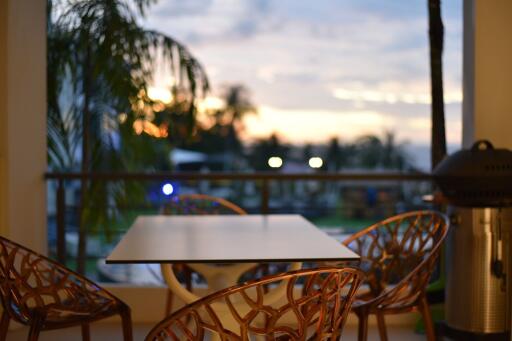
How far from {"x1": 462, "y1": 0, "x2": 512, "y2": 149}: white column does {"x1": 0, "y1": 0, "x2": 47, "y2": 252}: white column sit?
2.56m

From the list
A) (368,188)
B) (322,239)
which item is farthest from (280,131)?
(322,239)

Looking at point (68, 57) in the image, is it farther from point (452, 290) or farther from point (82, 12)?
point (452, 290)

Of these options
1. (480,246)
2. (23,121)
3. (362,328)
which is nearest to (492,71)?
(480,246)

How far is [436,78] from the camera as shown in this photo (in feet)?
15.1

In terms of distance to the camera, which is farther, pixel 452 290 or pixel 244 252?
pixel 452 290

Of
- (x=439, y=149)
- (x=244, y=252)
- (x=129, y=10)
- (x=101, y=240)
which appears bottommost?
(x=101, y=240)

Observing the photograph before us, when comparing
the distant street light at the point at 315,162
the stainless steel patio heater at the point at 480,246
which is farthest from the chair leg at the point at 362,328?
the stainless steel patio heater at the point at 480,246

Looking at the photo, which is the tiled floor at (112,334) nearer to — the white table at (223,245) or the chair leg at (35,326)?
the white table at (223,245)

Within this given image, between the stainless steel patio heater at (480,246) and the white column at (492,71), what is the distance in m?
0.55

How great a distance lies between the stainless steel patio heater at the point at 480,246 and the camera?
11.9 feet

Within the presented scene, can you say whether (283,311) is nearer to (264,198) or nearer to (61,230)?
(264,198)

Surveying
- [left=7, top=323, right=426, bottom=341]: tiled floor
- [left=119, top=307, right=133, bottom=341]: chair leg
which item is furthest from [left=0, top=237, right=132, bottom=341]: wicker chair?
[left=7, top=323, right=426, bottom=341]: tiled floor

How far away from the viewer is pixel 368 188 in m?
12.5

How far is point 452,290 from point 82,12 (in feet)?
10.9
